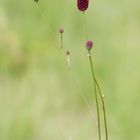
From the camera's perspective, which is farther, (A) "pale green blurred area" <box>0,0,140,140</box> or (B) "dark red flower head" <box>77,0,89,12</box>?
(A) "pale green blurred area" <box>0,0,140,140</box>

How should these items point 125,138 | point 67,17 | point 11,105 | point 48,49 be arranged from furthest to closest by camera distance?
point 67,17 < point 48,49 < point 11,105 < point 125,138

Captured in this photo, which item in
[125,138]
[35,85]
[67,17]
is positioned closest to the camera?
[125,138]

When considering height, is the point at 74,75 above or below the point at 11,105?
above

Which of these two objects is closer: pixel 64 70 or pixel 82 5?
pixel 82 5

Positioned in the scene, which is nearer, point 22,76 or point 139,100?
point 139,100

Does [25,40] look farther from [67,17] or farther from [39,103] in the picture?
[39,103]

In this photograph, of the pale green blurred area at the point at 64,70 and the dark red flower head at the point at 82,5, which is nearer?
the dark red flower head at the point at 82,5

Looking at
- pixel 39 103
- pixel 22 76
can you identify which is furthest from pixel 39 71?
pixel 39 103

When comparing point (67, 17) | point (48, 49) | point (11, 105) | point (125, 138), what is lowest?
point (125, 138)
